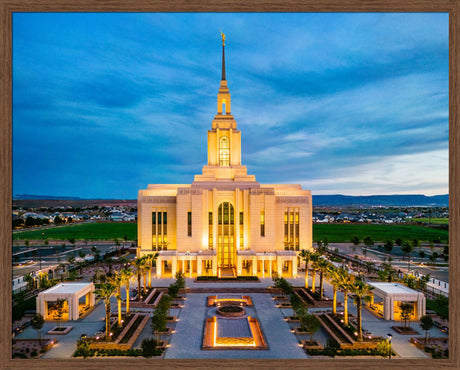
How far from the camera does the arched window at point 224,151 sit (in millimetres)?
47562

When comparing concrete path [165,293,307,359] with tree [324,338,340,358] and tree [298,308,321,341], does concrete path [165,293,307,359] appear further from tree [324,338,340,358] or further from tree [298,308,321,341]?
tree [324,338,340,358]

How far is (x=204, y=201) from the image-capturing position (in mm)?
41000

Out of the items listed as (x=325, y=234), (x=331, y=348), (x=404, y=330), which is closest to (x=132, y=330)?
(x=331, y=348)

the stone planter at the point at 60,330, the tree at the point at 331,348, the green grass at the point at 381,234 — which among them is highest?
the tree at the point at 331,348

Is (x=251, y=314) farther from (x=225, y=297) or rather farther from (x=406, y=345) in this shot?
(x=406, y=345)

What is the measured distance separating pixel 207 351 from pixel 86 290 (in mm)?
14048

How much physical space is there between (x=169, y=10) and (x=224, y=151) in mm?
37788

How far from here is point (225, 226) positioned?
41.5m

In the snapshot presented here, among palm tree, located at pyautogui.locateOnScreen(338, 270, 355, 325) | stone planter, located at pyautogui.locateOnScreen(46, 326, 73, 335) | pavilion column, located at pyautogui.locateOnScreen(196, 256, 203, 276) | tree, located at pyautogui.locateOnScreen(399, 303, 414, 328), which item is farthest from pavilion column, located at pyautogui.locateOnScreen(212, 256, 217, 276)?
tree, located at pyautogui.locateOnScreen(399, 303, 414, 328)

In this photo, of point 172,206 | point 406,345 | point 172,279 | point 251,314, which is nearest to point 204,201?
point 172,206

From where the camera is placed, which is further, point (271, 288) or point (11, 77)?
point (271, 288)

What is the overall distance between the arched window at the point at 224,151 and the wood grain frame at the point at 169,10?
37559 mm

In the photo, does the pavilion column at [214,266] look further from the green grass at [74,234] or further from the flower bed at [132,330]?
the green grass at [74,234]

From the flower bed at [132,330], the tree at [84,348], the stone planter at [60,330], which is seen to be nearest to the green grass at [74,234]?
the flower bed at [132,330]
